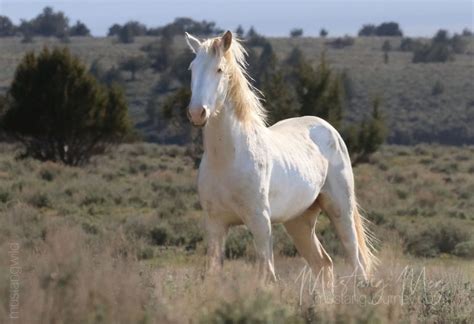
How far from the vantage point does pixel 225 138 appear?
352 inches

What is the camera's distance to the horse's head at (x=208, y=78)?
8.43 meters

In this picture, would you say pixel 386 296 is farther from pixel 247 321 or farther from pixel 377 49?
pixel 377 49

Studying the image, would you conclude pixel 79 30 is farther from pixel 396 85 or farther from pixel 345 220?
pixel 345 220

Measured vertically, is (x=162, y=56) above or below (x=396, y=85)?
above

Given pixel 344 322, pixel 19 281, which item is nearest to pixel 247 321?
pixel 344 322

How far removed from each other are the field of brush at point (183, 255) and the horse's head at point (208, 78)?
1170 mm

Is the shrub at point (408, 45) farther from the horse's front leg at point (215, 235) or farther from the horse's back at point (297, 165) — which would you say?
the horse's front leg at point (215, 235)

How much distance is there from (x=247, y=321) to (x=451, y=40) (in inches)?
4437

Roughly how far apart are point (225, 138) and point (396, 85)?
76.5 meters

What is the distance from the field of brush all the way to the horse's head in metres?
1.17

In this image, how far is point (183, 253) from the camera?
16141mm

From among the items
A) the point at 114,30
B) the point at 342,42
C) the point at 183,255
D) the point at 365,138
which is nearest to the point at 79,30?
the point at 114,30

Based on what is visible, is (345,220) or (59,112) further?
(59,112)

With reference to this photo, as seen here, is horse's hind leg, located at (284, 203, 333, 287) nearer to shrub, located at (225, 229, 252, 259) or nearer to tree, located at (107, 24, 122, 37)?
shrub, located at (225, 229, 252, 259)
